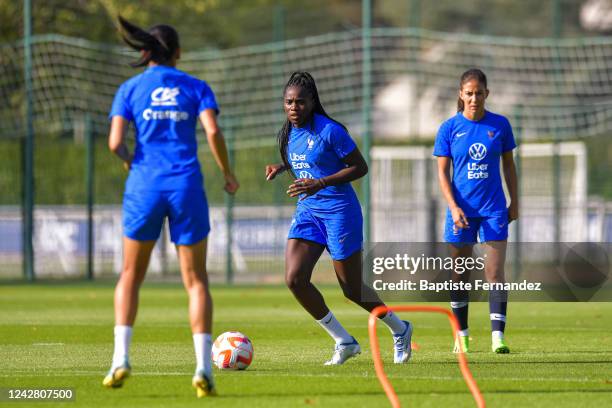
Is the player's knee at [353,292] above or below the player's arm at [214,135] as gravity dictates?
below

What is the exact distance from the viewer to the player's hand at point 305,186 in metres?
10.2

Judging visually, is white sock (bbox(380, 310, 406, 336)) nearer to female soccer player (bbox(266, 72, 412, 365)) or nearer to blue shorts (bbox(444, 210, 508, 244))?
female soccer player (bbox(266, 72, 412, 365))

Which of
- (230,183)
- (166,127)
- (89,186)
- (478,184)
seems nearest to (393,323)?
(478,184)

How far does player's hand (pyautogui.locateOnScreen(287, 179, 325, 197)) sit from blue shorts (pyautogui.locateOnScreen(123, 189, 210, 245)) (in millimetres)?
1681

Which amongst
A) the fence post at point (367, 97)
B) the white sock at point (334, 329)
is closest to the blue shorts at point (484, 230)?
the white sock at point (334, 329)

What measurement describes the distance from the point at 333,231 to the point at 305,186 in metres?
0.50

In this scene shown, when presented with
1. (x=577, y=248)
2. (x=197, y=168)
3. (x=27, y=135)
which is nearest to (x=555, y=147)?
(x=577, y=248)

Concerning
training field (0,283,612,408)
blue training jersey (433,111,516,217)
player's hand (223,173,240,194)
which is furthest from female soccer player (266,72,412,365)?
player's hand (223,173,240,194)

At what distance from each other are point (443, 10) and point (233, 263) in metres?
16.7

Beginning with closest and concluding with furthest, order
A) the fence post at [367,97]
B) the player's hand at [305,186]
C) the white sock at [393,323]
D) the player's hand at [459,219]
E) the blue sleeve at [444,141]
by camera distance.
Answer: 1. the player's hand at [305,186]
2. the white sock at [393,323]
3. the player's hand at [459,219]
4. the blue sleeve at [444,141]
5. the fence post at [367,97]

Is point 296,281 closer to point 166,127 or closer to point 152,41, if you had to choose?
point 166,127

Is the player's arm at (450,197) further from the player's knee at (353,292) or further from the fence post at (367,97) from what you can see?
the fence post at (367,97)

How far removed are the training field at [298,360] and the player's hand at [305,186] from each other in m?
1.33

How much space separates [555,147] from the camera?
26.5 meters
